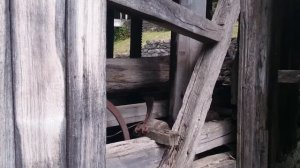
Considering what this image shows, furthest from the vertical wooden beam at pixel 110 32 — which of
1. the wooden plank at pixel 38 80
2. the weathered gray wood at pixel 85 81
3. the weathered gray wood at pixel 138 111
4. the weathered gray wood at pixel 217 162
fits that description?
the wooden plank at pixel 38 80

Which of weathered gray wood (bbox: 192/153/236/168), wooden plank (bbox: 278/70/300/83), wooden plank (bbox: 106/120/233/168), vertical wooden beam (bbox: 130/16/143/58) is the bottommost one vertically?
weathered gray wood (bbox: 192/153/236/168)

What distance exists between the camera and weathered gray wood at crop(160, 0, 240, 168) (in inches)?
95.0

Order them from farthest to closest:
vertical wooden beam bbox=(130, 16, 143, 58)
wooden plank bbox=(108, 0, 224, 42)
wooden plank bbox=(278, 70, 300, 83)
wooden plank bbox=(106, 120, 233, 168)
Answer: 1. vertical wooden beam bbox=(130, 16, 143, 58)
2. wooden plank bbox=(278, 70, 300, 83)
3. wooden plank bbox=(106, 120, 233, 168)
4. wooden plank bbox=(108, 0, 224, 42)

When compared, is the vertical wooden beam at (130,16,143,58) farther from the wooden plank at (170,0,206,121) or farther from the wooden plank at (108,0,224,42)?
the wooden plank at (108,0,224,42)

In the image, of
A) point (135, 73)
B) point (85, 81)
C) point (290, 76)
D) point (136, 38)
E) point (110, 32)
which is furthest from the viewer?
point (110, 32)

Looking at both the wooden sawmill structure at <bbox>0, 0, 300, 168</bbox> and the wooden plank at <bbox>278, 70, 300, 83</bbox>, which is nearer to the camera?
the wooden sawmill structure at <bbox>0, 0, 300, 168</bbox>

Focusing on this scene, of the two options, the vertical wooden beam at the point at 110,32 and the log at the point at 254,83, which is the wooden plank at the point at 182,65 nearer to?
the log at the point at 254,83

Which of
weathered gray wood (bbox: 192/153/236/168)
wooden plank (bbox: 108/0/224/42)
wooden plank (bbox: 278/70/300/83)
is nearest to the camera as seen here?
wooden plank (bbox: 108/0/224/42)

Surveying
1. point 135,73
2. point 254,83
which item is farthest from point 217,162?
point 135,73

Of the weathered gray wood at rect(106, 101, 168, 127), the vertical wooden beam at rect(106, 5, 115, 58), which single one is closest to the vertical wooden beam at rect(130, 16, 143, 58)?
the vertical wooden beam at rect(106, 5, 115, 58)

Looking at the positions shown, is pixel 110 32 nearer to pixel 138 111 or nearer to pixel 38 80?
pixel 138 111

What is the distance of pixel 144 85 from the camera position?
3.00 m

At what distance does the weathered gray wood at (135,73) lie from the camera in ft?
9.09

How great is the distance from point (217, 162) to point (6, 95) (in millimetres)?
2255
